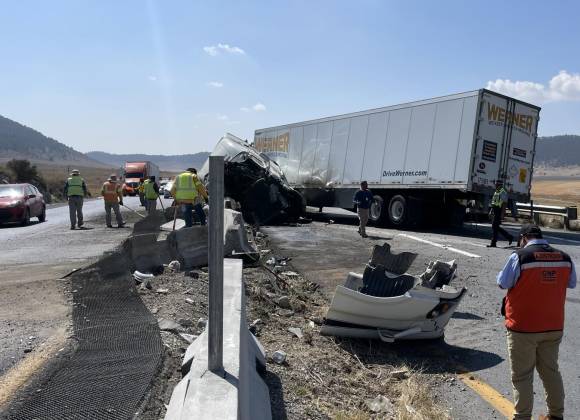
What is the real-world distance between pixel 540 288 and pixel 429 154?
43.4ft

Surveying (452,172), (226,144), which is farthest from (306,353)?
A: (226,144)

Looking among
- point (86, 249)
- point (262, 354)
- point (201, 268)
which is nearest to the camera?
point (262, 354)

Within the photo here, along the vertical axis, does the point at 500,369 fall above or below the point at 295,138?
below

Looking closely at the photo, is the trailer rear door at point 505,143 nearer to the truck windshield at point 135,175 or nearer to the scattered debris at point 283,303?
the scattered debris at point 283,303

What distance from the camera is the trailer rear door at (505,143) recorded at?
15706 mm

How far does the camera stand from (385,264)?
6.95m

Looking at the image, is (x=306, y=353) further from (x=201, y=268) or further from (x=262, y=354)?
(x=201, y=268)

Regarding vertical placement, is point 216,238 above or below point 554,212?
below

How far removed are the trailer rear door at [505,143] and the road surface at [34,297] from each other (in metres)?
10.3

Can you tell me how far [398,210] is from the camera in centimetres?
1809

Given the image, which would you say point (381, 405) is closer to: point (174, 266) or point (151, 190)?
point (174, 266)

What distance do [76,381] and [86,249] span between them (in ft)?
27.7

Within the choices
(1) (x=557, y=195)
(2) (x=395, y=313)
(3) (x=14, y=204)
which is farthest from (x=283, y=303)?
(1) (x=557, y=195)

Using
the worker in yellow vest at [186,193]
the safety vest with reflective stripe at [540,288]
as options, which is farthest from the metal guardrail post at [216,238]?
the worker in yellow vest at [186,193]
